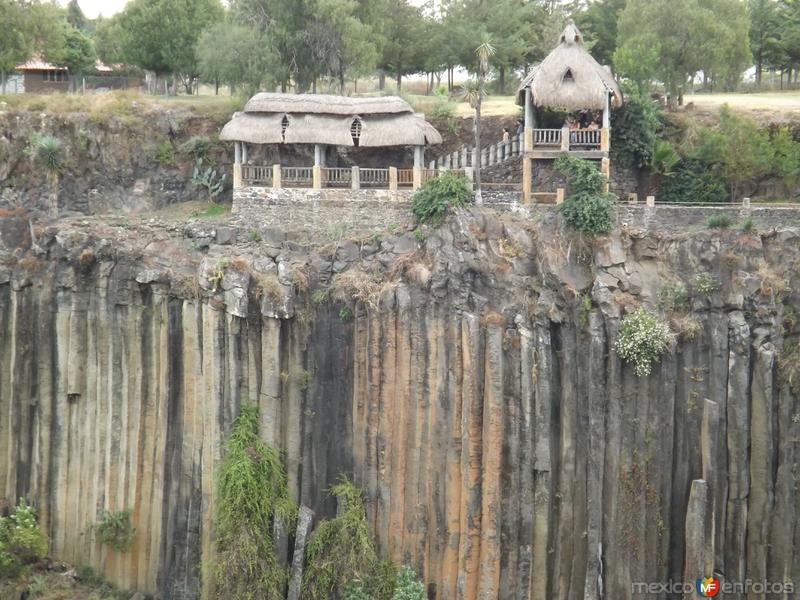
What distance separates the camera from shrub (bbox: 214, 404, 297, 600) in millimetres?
25234

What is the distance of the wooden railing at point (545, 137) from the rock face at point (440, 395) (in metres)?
2.90

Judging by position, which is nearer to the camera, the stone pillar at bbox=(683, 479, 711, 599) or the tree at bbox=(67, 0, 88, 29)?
the stone pillar at bbox=(683, 479, 711, 599)

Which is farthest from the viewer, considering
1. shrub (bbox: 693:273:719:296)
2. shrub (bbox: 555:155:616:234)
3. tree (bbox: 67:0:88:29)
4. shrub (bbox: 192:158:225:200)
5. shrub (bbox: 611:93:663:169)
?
tree (bbox: 67:0:88:29)

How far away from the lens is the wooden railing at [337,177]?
3123 cm

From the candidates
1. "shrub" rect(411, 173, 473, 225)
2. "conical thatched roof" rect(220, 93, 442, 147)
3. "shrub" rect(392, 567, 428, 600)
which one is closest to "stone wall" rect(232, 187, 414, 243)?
"shrub" rect(411, 173, 473, 225)

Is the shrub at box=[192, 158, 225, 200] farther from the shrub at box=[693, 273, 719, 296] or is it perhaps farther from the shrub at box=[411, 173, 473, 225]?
the shrub at box=[693, 273, 719, 296]

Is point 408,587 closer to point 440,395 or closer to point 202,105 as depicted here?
point 440,395

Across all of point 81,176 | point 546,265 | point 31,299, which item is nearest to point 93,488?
point 31,299

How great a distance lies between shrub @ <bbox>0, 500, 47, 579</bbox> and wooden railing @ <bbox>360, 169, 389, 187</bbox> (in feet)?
46.9

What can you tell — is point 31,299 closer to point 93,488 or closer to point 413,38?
point 93,488

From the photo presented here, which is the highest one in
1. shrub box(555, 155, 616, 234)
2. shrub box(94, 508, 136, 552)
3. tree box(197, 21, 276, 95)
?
tree box(197, 21, 276, 95)

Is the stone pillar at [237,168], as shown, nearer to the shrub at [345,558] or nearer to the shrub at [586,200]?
the shrub at [586,200]

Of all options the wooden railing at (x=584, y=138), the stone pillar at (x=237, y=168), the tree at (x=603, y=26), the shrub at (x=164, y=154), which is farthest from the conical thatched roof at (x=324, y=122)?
the tree at (x=603, y=26)

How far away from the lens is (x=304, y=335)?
27.1 metres
